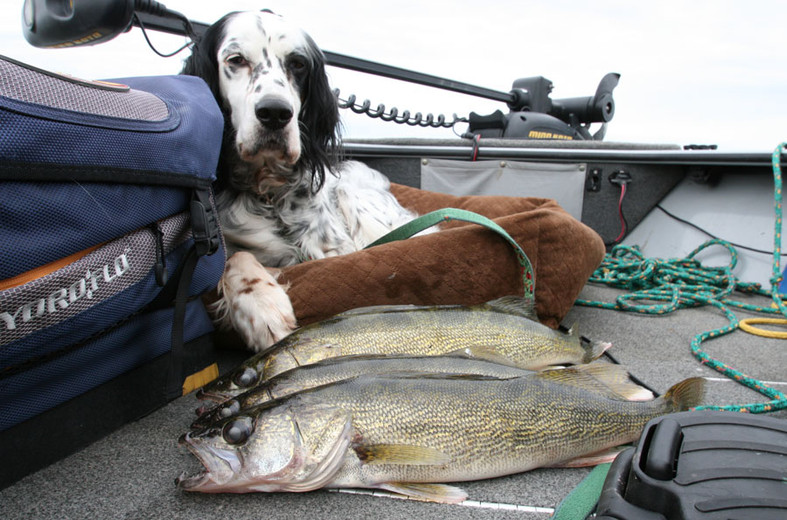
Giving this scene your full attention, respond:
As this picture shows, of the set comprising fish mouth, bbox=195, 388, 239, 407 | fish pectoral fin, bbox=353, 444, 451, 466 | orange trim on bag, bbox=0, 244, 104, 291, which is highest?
orange trim on bag, bbox=0, 244, 104, 291

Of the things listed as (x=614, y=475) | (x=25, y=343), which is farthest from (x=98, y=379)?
(x=614, y=475)

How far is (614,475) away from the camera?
2.15 ft

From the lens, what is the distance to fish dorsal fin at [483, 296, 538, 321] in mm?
1382

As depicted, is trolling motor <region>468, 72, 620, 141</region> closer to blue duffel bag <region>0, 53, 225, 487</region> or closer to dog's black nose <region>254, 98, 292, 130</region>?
dog's black nose <region>254, 98, 292, 130</region>

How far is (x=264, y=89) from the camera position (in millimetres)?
1620

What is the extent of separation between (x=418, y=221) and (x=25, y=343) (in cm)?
111

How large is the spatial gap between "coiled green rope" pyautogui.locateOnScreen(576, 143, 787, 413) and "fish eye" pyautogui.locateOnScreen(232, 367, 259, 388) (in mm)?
1376

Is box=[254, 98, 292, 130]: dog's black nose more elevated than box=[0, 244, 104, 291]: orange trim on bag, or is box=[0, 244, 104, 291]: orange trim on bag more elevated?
box=[254, 98, 292, 130]: dog's black nose

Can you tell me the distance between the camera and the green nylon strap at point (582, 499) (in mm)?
807

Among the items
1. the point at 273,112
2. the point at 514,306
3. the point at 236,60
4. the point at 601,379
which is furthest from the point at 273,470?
the point at 236,60

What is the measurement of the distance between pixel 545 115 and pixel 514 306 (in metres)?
2.65

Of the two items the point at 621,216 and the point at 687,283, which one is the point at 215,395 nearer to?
the point at 687,283

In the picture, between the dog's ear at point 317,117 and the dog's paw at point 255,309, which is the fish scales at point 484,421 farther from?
the dog's ear at point 317,117

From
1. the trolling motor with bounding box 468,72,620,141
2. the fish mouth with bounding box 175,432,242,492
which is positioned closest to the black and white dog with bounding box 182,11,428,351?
the fish mouth with bounding box 175,432,242,492
